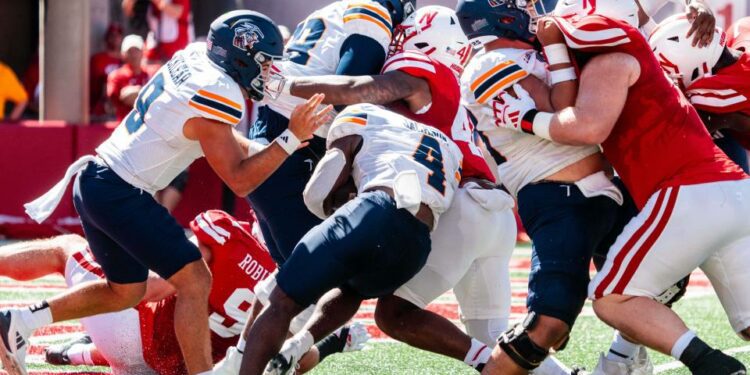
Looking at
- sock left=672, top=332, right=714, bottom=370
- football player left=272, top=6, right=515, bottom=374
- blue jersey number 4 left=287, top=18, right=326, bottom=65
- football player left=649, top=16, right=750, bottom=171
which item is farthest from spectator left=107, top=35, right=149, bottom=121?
sock left=672, top=332, right=714, bottom=370

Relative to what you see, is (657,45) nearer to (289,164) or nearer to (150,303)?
(289,164)

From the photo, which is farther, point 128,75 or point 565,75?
point 128,75

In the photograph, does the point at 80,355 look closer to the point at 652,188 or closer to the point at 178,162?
the point at 178,162

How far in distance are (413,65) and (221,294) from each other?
1.27 metres

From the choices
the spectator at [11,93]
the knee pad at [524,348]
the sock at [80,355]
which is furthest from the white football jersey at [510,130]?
the spectator at [11,93]

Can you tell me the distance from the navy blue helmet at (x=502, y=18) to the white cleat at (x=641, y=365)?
148 cm

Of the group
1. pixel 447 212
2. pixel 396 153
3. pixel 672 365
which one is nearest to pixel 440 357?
pixel 672 365

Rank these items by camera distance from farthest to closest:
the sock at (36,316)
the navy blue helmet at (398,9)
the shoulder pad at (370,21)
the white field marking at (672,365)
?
the navy blue helmet at (398,9), the shoulder pad at (370,21), the white field marking at (672,365), the sock at (36,316)

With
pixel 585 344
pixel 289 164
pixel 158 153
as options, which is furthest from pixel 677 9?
pixel 158 153

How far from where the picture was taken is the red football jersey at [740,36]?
5.80 metres

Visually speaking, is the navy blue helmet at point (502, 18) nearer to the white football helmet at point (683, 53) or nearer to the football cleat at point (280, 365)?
the white football helmet at point (683, 53)

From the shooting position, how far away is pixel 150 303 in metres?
5.62

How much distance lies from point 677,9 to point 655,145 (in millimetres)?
7618

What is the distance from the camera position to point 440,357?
6129 millimetres
